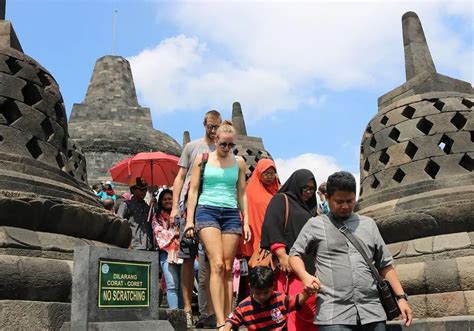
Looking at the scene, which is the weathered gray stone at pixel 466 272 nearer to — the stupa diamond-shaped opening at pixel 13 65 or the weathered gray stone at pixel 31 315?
the weathered gray stone at pixel 31 315

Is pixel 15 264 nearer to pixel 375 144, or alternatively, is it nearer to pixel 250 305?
pixel 250 305

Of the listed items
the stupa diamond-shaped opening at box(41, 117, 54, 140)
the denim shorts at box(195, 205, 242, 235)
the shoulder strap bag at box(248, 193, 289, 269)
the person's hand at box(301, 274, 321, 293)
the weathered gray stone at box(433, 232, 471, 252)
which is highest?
the stupa diamond-shaped opening at box(41, 117, 54, 140)

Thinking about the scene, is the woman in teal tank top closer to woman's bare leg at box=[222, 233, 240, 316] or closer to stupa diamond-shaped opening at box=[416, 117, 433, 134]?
woman's bare leg at box=[222, 233, 240, 316]

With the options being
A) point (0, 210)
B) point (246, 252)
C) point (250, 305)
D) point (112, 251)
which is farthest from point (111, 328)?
point (246, 252)

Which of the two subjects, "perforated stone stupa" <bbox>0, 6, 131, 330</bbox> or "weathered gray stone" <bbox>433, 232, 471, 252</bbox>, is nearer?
"perforated stone stupa" <bbox>0, 6, 131, 330</bbox>

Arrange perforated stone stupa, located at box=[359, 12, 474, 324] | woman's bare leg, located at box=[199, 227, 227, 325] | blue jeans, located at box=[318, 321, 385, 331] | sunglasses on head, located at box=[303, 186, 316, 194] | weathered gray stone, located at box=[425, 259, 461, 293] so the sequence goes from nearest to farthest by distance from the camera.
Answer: blue jeans, located at box=[318, 321, 385, 331] < sunglasses on head, located at box=[303, 186, 316, 194] < woman's bare leg, located at box=[199, 227, 227, 325] < weathered gray stone, located at box=[425, 259, 461, 293] < perforated stone stupa, located at box=[359, 12, 474, 324]

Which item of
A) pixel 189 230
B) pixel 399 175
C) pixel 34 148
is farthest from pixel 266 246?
pixel 399 175

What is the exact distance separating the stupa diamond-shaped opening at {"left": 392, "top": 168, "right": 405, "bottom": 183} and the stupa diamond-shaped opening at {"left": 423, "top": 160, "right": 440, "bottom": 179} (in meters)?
0.28

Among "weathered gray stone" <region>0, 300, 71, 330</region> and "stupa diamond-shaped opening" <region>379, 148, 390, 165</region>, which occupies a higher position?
"stupa diamond-shaped opening" <region>379, 148, 390, 165</region>

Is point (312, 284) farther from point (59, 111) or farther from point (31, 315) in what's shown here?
point (59, 111)

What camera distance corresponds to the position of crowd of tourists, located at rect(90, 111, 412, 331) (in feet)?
10.4

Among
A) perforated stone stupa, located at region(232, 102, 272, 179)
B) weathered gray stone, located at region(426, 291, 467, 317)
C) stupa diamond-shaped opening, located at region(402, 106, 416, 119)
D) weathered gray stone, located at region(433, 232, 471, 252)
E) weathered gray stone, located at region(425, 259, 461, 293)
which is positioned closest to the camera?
weathered gray stone, located at region(426, 291, 467, 317)

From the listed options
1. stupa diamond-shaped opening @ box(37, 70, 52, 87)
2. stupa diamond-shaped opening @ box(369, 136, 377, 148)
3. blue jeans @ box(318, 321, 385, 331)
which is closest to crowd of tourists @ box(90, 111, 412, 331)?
blue jeans @ box(318, 321, 385, 331)

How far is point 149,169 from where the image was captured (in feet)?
30.1
